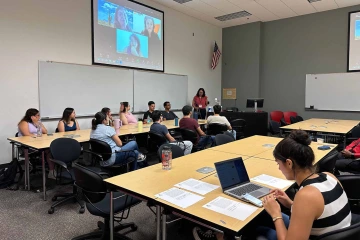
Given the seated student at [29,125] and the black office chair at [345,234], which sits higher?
the seated student at [29,125]

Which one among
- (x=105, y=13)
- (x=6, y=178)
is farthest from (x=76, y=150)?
(x=105, y=13)

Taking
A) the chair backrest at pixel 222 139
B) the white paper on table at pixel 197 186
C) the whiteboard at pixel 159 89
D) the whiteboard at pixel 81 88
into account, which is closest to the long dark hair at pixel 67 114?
the whiteboard at pixel 81 88

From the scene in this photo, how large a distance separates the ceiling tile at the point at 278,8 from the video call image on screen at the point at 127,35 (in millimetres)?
2885

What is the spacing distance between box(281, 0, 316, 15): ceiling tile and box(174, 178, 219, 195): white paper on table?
6754 mm

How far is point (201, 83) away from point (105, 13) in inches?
160

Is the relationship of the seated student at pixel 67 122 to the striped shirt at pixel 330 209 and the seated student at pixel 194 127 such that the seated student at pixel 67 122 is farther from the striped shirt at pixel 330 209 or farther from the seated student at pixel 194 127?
the striped shirt at pixel 330 209

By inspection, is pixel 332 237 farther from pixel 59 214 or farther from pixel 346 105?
pixel 346 105

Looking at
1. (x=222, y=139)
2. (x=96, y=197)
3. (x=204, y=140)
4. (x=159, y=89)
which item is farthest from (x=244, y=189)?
(x=159, y=89)

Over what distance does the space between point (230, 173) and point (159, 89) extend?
5.81 meters

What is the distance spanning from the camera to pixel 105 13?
6109 mm

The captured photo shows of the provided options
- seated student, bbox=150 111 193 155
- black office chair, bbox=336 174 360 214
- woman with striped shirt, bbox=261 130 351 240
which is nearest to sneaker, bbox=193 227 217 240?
woman with striped shirt, bbox=261 130 351 240

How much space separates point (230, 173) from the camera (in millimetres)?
1928

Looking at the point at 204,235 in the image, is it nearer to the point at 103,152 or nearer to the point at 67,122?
the point at 103,152

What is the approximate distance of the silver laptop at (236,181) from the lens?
1.79 metres
